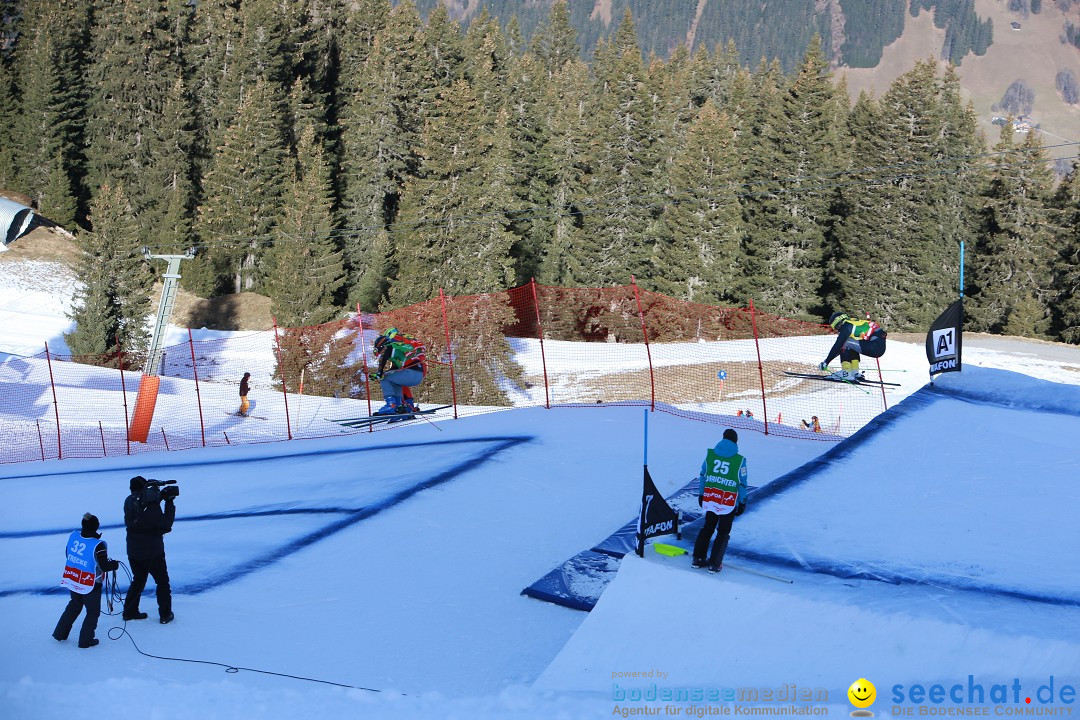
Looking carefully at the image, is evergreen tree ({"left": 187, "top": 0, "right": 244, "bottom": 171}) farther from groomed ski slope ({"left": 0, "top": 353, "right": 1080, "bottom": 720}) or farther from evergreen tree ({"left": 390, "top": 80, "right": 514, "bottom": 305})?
groomed ski slope ({"left": 0, "top": 353, "right": 1080, "bottom": 720})

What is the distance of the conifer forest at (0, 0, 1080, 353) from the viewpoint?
158 ft

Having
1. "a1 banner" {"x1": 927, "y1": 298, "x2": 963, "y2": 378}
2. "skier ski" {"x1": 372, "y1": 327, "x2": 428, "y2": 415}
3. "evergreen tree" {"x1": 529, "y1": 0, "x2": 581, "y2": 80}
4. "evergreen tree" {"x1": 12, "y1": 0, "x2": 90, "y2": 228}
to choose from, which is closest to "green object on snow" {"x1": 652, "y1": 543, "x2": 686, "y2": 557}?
"a1 banner" {"x1": 927, "y1": 298, "x2": 963, "y2": 378}

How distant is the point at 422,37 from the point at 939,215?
32607mm

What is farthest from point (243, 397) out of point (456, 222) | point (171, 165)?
point (171, 165)

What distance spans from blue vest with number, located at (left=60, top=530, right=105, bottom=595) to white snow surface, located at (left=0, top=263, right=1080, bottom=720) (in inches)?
22.5

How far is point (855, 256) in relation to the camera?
55.8m

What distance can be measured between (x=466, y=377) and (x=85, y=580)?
23.7 m

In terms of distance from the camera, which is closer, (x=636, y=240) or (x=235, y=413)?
(x=235, y=413)

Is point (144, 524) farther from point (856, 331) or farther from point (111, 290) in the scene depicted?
point (111, 290)

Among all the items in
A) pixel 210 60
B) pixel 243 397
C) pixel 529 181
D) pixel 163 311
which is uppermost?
pixel 210 60

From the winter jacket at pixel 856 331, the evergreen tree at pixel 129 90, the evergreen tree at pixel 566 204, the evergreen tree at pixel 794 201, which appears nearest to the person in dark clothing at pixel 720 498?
the winter jacket at pixel 856 331

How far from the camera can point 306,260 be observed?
48844 mm

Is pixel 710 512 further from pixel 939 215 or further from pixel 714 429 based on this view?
pixel 939 215

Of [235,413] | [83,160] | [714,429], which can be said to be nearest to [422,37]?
[83,160]
